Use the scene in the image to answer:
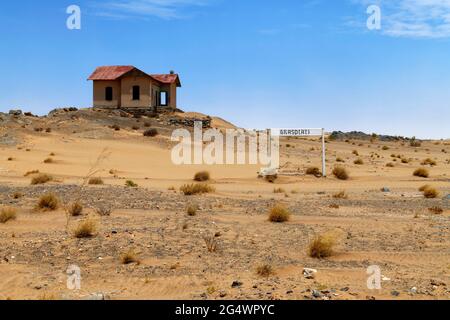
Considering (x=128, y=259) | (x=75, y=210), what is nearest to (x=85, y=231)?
(x=128, y=259)

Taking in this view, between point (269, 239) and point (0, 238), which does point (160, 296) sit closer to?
point (269, 239)

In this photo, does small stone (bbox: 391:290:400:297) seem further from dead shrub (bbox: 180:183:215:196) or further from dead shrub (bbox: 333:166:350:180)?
dead shrub (bbox: 333:166:350:180)

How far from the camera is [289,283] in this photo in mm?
7676

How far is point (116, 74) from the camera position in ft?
157

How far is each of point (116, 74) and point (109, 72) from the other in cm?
110

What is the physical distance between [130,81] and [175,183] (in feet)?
86.5

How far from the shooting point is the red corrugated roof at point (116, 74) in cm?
4741

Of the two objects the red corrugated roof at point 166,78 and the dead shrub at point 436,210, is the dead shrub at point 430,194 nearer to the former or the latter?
the dead shrub at point 436,210

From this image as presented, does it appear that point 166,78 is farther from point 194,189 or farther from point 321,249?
point 321,249

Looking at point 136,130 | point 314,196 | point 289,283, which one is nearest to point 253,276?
point 289,283

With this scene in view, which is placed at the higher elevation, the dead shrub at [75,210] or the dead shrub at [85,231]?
the dead shrub at [75,210]

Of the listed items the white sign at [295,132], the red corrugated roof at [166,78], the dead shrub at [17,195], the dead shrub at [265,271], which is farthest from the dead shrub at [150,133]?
the dead shrub at [265,271]

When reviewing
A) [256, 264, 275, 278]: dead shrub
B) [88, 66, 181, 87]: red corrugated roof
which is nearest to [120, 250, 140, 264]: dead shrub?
[256, 264, 275, 278]: dead shrub

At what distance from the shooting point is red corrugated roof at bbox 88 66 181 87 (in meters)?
47.4
